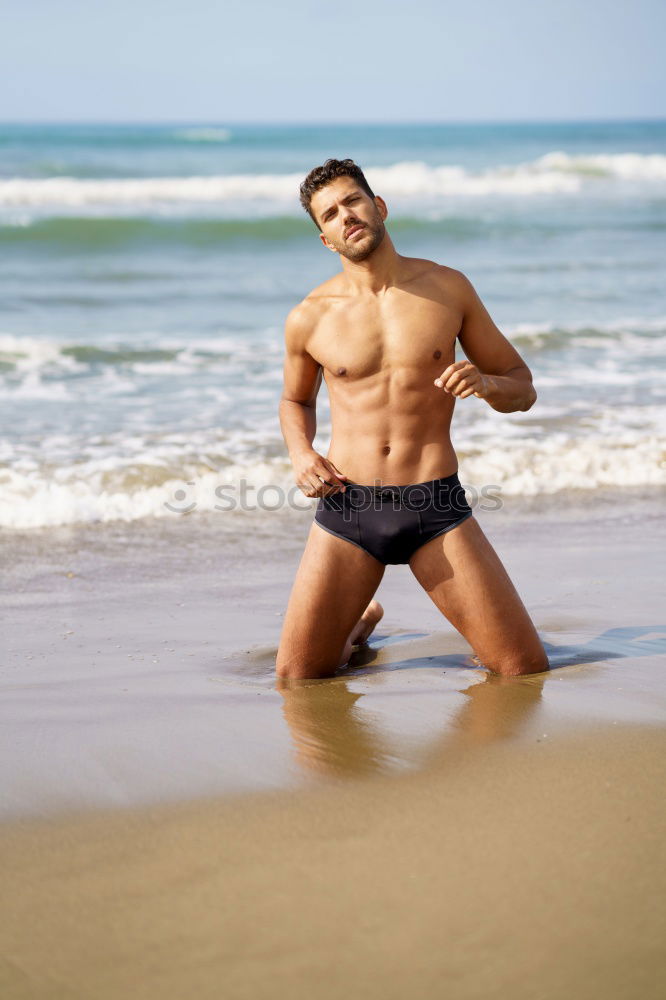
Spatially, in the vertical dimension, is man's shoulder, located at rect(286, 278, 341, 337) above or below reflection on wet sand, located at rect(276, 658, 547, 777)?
above

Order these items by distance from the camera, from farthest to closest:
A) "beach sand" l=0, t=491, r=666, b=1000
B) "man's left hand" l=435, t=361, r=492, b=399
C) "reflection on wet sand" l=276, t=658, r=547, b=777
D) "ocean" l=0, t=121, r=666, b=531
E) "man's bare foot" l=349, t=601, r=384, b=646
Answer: "ocean" l=0, t=121, r=666, b=531, "man's bare foot" l=349, t=601, r=384, b=646, "man's left hand" l=435, t=361, r=492, b=399, "reflection on wet sand" l=276, t=658, r=547, b=777, "beach sand" l=0, t=491, r=666, b=1000

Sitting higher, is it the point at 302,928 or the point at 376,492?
the point at 376,492

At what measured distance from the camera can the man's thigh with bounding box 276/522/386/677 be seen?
4086 millimetres

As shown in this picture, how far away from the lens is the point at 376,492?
4070 millimetres

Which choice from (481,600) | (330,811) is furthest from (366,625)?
(330,811)

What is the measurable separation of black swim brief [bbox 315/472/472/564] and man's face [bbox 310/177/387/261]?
2.73 ft

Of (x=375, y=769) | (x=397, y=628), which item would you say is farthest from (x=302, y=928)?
(x=397, y=628)

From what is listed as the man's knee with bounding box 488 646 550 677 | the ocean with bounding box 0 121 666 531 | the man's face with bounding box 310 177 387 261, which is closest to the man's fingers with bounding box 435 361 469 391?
the man's face with bounding box 310 177 387 261

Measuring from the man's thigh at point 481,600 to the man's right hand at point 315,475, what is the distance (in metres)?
0.39

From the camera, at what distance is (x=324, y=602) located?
4086 mm

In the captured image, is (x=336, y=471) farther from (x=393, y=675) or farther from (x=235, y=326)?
(x=235, y=326)

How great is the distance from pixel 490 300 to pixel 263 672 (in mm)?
11302

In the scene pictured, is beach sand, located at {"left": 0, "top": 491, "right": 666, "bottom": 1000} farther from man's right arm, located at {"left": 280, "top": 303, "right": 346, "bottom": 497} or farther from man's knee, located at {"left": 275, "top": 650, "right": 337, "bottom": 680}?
man's right arm, located at {"left": 280, "top": 303, "right": 346, "bottom": 497}

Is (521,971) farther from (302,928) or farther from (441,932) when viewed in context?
(302,928)
